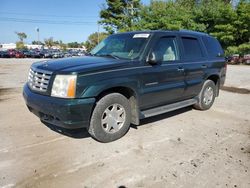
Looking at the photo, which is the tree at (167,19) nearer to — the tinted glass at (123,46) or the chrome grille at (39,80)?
the tinted glass at (123,46)

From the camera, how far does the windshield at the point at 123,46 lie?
4779mm

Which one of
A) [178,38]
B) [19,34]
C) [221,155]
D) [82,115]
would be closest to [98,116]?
[82,115]

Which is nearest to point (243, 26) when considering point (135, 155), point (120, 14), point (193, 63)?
point (120, 14)

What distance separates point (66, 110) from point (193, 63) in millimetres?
3251

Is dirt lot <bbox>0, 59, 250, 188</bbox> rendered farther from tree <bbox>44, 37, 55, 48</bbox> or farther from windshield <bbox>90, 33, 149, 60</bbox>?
tree <bbox>44, 37, 55, 48</bbox>

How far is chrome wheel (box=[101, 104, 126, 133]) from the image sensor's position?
4.29 meters

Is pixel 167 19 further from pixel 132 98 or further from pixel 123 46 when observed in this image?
pixel 132 98

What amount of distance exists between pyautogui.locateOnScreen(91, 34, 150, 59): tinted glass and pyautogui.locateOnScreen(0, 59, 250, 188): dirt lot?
1475 millimetres

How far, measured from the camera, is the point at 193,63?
5.74 meters

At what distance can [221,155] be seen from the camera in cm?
397

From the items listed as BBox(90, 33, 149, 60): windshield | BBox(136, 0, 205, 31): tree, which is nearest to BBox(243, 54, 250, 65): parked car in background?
BBox(136, 0, 205, 31): tree

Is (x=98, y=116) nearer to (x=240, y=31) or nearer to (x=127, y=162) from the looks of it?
(x=127, y=162)

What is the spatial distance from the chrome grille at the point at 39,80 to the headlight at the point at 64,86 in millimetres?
215

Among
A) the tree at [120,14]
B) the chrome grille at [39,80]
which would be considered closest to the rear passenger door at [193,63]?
the chrome grille at [39,80]
